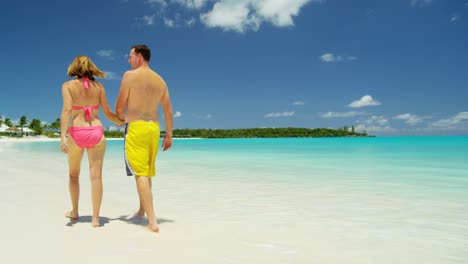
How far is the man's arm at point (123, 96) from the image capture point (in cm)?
405

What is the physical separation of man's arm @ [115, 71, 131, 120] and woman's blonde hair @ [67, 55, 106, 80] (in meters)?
0.39

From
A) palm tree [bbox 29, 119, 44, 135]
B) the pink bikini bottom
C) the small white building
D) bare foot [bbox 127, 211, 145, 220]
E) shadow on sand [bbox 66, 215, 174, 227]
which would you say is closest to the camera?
the pink bikini bottom

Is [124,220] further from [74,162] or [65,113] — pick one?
[65,113]

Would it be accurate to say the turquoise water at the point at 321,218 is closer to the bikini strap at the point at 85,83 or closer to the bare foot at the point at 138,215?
the bare foot at the point at 138,215

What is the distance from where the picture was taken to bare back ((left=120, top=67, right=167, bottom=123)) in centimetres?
407

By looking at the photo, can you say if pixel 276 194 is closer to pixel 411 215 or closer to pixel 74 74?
pixel 411 215

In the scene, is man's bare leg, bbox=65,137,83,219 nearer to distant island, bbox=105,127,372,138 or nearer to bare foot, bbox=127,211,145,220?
bare foot, bbox=127,211,145,220

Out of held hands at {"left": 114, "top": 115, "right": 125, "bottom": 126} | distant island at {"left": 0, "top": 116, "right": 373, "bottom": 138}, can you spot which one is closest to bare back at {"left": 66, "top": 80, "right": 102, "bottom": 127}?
held hands at {"left": 114, "top": 115, "right": 125, "bottom": 126}

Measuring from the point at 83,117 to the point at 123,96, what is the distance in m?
0.54

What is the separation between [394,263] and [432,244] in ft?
3.09

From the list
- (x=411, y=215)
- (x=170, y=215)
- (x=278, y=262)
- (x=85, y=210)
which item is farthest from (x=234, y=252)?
(x=411, y=215)

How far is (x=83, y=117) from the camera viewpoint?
415 centimetres

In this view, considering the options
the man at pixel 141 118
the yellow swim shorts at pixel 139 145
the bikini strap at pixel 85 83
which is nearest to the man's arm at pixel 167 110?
the man at pixel 141 118

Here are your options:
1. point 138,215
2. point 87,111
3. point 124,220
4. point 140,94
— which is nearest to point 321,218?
point 138,215
